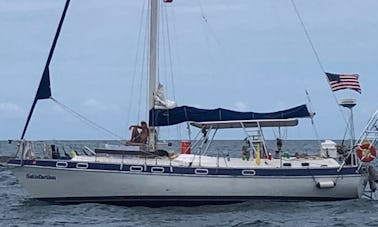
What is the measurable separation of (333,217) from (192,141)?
6046 mm

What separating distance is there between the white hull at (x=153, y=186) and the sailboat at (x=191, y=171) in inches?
1.3

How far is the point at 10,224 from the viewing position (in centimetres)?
2680

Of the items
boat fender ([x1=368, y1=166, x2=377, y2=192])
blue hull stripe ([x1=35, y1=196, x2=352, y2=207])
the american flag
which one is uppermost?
the american flag

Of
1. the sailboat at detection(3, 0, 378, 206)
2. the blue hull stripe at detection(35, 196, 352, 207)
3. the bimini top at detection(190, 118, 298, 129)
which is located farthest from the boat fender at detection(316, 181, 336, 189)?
the bimini top at detection(190, 118, 298, 129)

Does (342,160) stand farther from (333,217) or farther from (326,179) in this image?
(333,217)

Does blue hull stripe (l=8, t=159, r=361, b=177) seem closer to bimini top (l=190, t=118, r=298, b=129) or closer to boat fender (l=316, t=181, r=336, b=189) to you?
boat fender (l=316, t=181, r=336, b=189)

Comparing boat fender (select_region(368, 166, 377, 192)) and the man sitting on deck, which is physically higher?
the man sitting on deck

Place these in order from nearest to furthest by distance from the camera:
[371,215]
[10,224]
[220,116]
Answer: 1. [10,224]
2. [371,215]
3. [220,116]

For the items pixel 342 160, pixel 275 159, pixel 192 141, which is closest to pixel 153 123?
pixel 192 141

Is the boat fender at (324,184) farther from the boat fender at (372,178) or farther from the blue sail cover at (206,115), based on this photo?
the blue sail cover at (206,115)

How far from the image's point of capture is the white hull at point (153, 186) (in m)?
29.2

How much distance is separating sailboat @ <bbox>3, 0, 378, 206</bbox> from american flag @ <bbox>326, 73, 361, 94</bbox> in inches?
52.2

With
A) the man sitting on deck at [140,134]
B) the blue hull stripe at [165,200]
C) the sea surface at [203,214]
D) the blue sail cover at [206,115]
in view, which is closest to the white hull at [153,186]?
the blue hull stripe at [165,200]

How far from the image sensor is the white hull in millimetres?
29234
